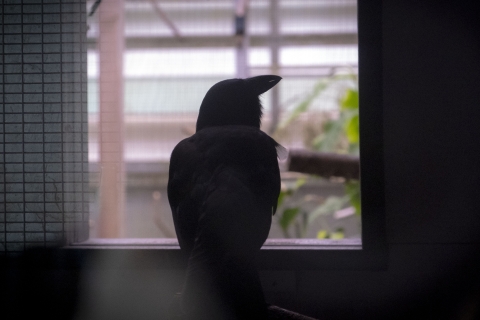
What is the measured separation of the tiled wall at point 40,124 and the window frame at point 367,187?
1.46ft

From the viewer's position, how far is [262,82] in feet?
4.98

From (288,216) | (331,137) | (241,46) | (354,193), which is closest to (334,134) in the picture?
(331,137)

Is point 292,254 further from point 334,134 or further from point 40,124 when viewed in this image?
point 334,134

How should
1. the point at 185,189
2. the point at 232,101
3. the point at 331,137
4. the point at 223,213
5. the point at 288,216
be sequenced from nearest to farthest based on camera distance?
the point at 223,213 < the point at 185,189 < the point at 232,101 < the point at 331,137 < the point at 288,216

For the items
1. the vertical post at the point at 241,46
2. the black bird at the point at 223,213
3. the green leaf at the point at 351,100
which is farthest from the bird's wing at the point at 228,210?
the green leaf at the point at 351,100

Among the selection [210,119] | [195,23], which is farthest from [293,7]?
[210,119]

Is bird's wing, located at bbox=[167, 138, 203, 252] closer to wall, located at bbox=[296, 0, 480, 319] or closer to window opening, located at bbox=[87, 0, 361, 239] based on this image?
wall, located at bbox=[296, 0, 480, 319]

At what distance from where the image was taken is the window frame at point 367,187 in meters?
1.26

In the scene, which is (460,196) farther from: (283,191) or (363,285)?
(283,191)

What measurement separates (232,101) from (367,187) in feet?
1.78

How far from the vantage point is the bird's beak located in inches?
59.5

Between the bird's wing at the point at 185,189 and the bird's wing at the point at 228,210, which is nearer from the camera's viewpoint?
the bird's wing at the point at 228,210

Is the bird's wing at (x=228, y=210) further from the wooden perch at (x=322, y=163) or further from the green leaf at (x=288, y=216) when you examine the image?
the green leaf at (x=288, y=216)

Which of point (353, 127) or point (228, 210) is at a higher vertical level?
point (353, 127)
